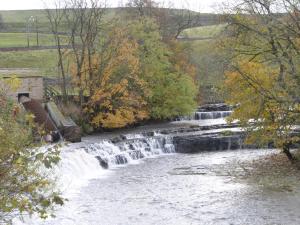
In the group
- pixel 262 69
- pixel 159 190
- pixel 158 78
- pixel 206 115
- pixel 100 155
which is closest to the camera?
pixel 159 190

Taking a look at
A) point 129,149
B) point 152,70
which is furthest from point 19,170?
point 152,70

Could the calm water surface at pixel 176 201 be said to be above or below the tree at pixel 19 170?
below

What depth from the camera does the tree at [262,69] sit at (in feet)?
65.4

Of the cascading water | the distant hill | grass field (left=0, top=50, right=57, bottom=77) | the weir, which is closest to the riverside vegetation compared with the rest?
the weir

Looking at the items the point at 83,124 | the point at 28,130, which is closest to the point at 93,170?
the point at 83,124

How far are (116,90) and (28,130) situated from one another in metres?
25.5

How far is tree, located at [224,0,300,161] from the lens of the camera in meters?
19.9

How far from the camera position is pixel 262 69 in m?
24.2

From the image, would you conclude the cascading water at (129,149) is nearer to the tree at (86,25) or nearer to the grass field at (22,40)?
the tree at (86,25)

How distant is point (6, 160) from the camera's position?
8359 mm

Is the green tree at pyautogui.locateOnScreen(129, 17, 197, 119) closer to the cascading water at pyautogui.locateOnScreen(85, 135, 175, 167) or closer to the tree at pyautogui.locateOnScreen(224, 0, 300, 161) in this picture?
the cascading water at pyautogui.locateOnScreen(85, 135, 175, 167)

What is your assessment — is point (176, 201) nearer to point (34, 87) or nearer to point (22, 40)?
point (34, 87)

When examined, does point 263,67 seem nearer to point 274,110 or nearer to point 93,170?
point 274,110

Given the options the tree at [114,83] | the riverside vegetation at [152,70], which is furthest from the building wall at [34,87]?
the tree at [114,83]
